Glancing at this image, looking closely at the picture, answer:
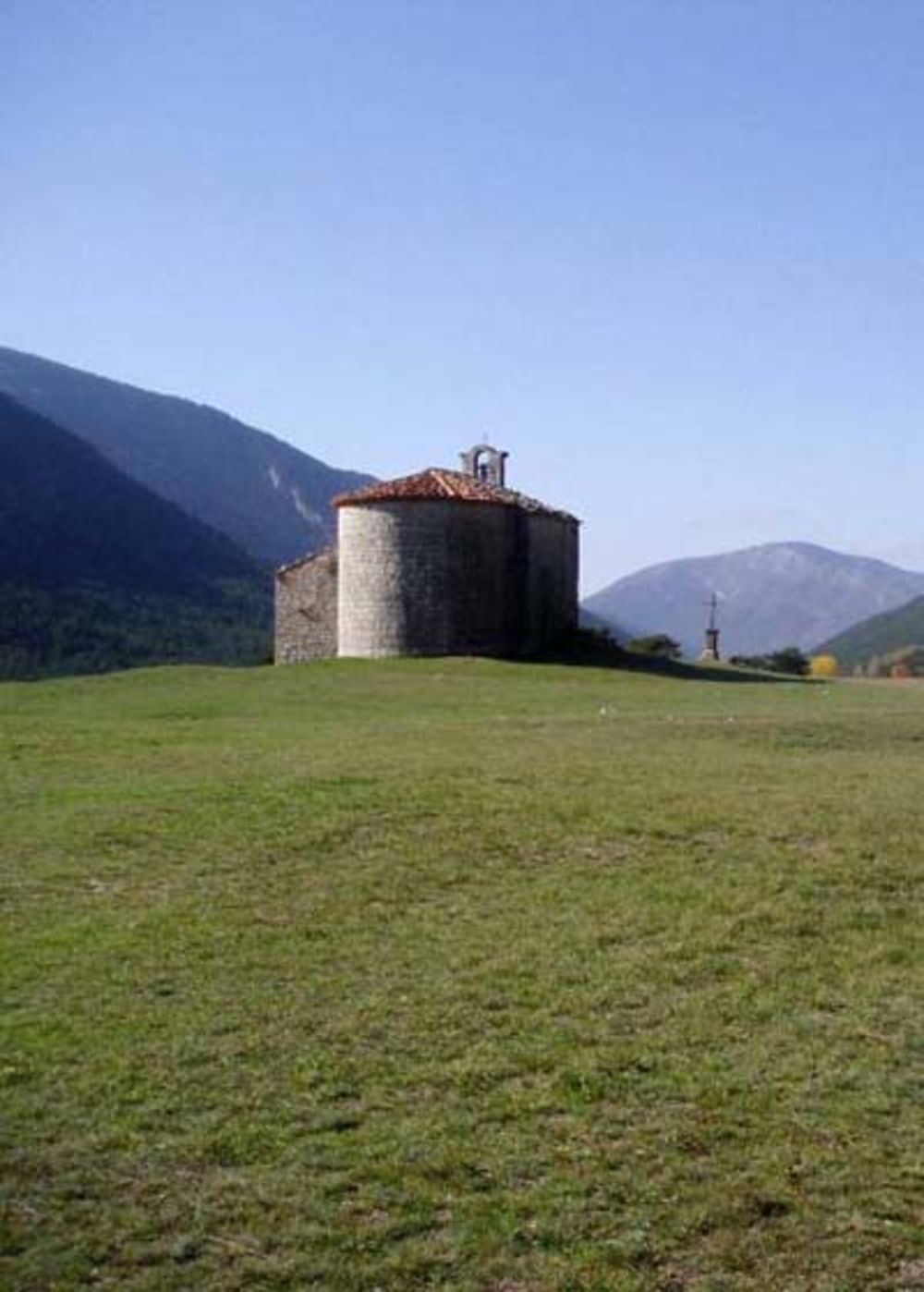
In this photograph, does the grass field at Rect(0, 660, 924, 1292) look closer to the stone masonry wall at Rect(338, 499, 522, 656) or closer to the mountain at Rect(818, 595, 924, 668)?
the stone masonry wall at Rect(338, 499, 522, 656)

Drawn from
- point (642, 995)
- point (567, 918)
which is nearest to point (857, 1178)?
point (642, 995)

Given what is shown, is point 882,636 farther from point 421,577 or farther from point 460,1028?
point 460,1028

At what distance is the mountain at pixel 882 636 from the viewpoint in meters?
141

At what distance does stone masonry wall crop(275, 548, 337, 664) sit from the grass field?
28.9m

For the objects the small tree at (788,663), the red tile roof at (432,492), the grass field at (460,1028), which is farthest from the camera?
the small tree at (788,663)

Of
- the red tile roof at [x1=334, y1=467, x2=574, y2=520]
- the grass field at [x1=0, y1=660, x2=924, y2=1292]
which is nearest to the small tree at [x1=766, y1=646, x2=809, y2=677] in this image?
the red tile roof at [x1=334, y1=467, x2=574, y2=520]

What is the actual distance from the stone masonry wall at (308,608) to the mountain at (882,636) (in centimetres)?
8839

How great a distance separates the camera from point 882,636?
15475 cm

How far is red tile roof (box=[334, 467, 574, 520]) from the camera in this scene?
4128cm

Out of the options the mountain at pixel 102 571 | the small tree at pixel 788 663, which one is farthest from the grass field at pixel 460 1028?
the mountain at pixel 102 571

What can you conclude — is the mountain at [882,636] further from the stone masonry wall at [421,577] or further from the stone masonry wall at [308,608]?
the stone masonry wall at [421,577]

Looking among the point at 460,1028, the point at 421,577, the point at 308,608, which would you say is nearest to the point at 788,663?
the point at 308,608

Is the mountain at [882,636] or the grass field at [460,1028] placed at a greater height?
the mountain at [882,636]

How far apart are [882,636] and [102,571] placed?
7334 cm
